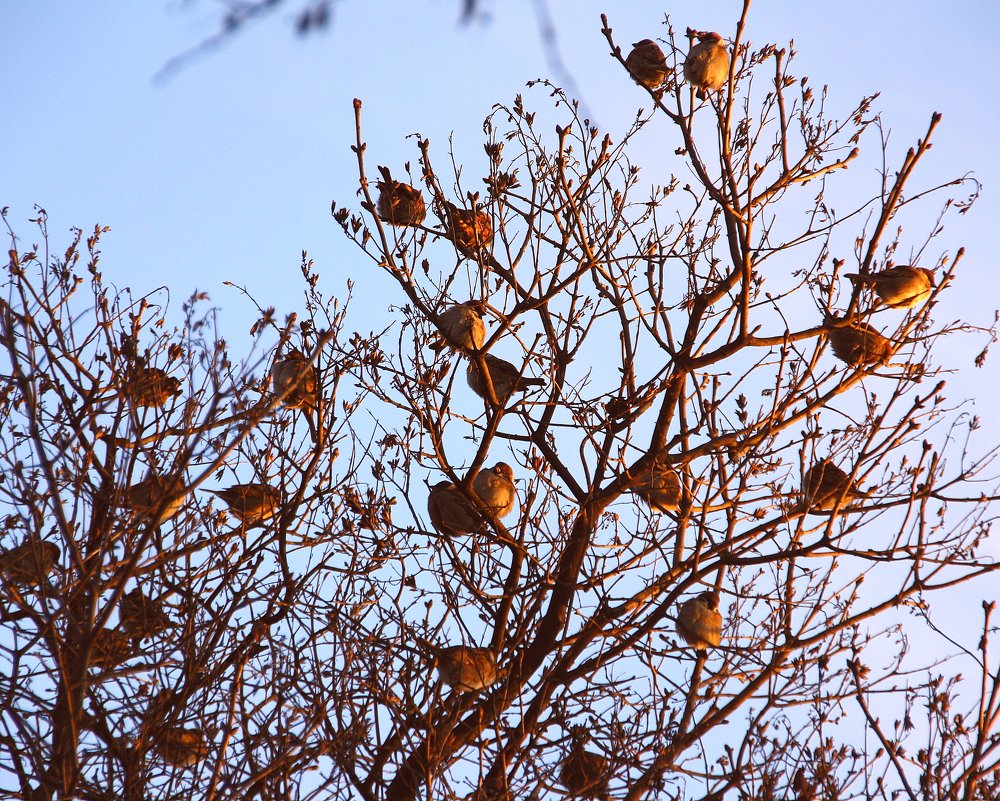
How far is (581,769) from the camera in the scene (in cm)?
511

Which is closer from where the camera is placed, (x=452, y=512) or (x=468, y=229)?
(x=452, y=512)

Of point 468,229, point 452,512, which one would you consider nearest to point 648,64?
point 468,229

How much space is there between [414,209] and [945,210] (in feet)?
9.67

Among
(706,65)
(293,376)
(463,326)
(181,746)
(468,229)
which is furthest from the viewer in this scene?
(706,65)

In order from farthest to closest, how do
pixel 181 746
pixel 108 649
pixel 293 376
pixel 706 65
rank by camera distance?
pixel 706 65 → pixel 293 376 → pixel 108 649 → pixel 181 746

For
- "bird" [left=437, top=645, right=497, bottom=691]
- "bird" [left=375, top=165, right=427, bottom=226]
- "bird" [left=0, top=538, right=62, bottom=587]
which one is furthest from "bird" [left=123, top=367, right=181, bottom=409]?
"bird" [left=437, top=645, right=497, bottom=691]

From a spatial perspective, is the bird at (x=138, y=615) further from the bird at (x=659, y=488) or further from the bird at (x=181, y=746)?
the bird at (x=659, y=488)

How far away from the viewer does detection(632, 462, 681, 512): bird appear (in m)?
5.51

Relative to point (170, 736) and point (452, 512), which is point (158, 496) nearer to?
point (170, 736)

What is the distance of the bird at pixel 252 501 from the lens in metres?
5.82

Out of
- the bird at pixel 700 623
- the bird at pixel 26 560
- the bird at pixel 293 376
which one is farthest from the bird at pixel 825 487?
the bird at pixel 26 560

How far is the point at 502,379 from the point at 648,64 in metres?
2.17

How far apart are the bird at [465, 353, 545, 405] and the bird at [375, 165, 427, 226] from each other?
900mm

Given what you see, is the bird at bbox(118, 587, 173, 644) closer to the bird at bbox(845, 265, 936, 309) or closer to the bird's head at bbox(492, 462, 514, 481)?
the bird's head at bbox(492, 462, 514, 481)
